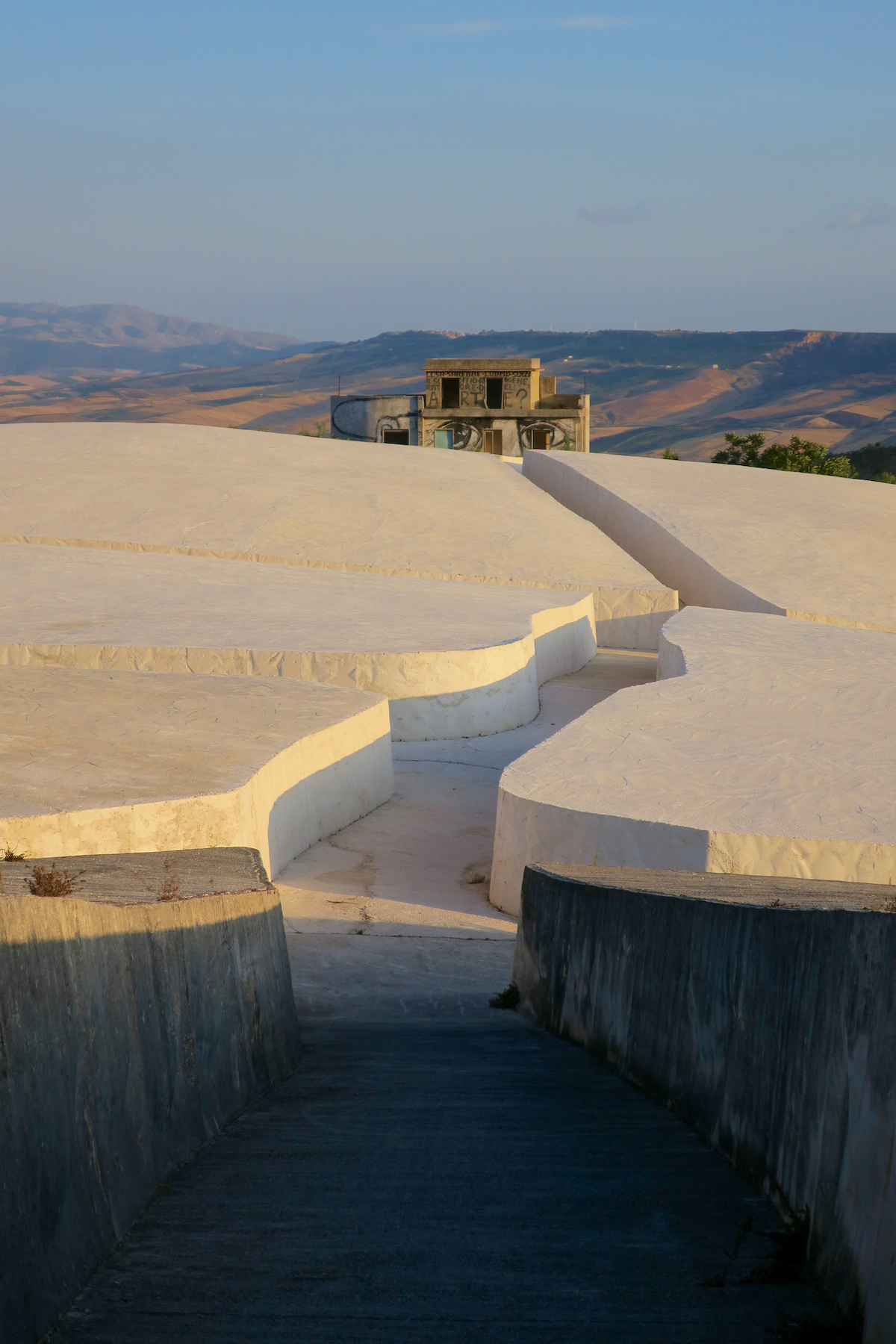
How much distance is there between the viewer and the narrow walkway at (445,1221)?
6.62 feet

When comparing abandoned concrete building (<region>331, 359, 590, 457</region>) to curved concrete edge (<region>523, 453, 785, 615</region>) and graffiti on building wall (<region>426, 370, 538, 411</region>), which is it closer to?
graffiti on building wall (<region>426, 370, 538, 411</region>)

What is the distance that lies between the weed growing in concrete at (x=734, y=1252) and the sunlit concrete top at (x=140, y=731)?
3.82 metres

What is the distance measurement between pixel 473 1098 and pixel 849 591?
12775mm

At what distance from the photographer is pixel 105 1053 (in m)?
2.54

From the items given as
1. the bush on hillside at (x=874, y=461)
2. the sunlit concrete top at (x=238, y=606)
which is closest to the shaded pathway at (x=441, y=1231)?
the sunlit concrete top at (x=238, y=606)

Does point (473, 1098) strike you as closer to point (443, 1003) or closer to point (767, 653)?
point (443, 1003)

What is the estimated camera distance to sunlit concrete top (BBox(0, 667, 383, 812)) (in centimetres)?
585

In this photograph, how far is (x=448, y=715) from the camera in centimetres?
1045

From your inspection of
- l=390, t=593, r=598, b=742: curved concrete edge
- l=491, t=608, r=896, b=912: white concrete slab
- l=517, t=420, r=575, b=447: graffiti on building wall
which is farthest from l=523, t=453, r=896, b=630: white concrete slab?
l=517, t=420, r=575, b=447: graffiti on building wall

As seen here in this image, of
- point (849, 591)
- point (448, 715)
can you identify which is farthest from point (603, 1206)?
point (849, 591)

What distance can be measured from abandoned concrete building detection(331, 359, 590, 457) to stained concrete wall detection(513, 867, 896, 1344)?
41.9 m

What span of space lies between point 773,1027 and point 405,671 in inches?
289

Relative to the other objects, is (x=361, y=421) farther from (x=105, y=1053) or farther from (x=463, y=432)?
(x=105, y=1053)

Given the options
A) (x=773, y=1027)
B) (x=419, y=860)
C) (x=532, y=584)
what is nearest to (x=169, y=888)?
(x=773, y=1027)
